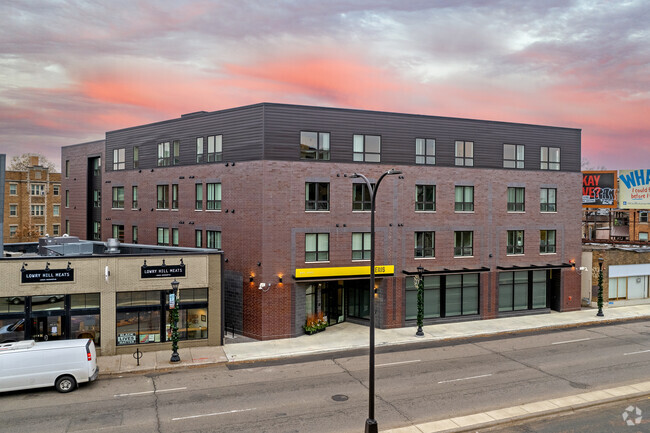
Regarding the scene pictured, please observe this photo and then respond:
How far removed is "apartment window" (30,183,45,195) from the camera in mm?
72600

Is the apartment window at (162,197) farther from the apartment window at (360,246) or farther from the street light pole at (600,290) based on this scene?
the street light pole at (600,290)

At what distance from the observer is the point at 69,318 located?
26016 mm

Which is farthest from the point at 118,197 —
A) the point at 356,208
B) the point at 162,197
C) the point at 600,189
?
the point at 600,189

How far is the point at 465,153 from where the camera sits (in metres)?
36.2

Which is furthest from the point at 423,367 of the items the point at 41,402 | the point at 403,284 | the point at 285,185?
the point at 41,402

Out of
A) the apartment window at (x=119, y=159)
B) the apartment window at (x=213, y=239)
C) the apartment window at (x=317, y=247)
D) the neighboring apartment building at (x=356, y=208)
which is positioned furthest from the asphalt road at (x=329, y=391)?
the apartment window at (x=119, y=159)

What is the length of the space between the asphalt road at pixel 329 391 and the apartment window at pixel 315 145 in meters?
13.1

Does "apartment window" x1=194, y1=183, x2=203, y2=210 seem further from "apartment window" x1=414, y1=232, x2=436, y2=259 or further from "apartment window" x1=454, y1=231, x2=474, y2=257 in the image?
"apartment window" x1=454, y1=231, x2=474, y2=257

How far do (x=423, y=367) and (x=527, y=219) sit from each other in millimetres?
18982

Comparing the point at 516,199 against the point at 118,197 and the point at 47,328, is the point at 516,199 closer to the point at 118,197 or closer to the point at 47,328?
the point at 47,328

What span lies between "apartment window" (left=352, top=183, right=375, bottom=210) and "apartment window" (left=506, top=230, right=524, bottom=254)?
12539mm

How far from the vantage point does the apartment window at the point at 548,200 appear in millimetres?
38691

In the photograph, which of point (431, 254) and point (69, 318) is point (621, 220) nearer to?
point (431, 254)

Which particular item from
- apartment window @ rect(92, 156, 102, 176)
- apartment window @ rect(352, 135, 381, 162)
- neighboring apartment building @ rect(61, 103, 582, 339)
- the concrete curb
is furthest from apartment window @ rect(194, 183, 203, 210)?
the concrete curb
